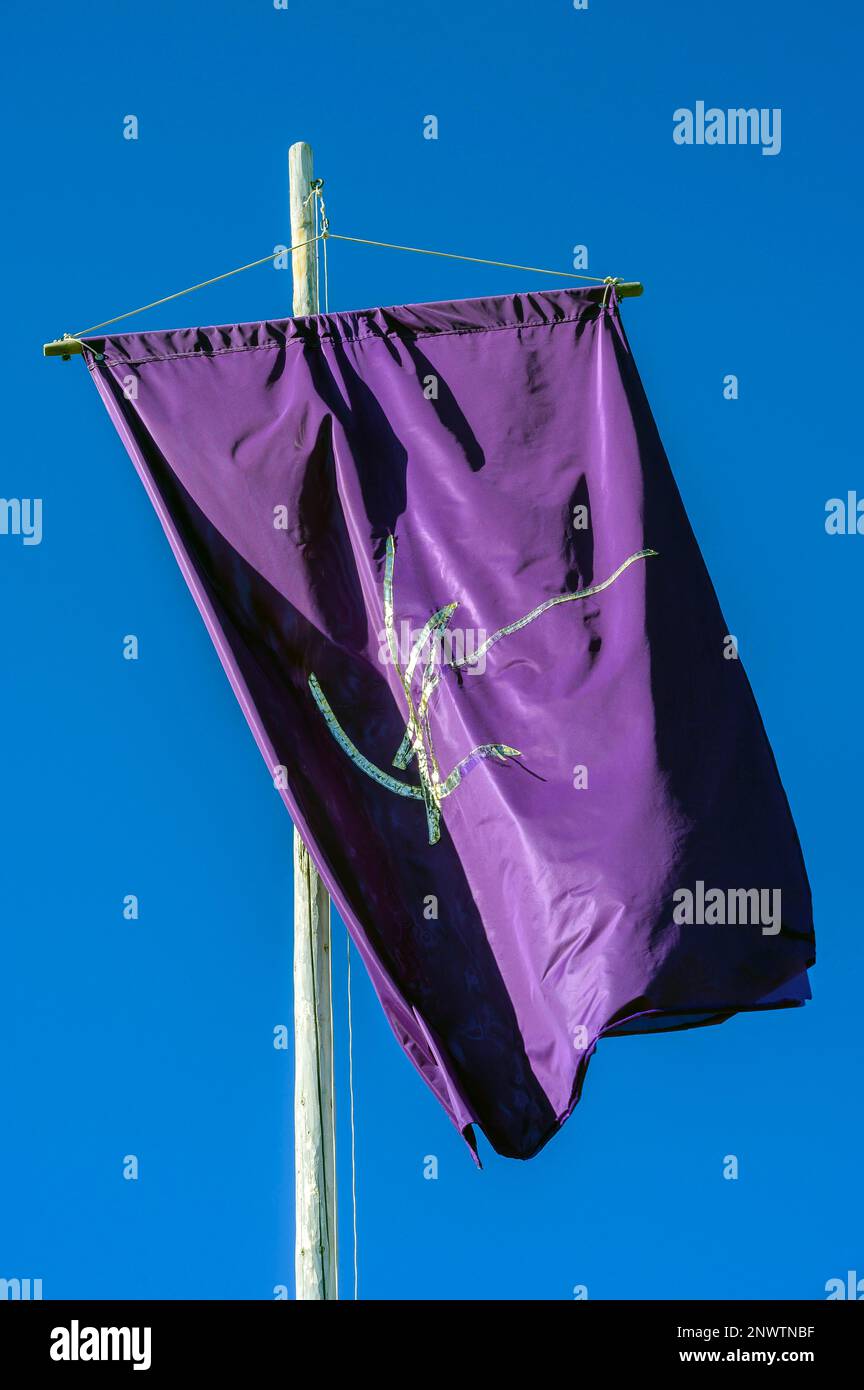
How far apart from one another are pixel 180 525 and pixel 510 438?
159 centimetres

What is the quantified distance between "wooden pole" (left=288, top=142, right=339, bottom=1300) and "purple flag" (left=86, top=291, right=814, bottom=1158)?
64cm

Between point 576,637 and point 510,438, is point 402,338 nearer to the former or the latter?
point 510,438

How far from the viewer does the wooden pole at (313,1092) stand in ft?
27.2

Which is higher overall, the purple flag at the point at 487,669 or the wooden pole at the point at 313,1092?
the purple flag at the point at 487,669

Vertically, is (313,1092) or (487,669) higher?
(487,669)

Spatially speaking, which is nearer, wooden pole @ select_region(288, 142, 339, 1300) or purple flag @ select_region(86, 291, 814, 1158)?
purple flag @ select_region(86, 291, 814, 1158)

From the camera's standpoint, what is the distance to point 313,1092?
8.45 m

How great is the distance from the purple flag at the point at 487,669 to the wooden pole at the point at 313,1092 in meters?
0.64

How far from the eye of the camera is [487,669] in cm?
835

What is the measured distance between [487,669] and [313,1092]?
81.9 inches

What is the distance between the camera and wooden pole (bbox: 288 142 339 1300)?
27.2 feet

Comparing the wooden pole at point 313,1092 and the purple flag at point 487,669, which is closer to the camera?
the purple flag at point 487,669

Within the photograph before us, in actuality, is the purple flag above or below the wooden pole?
above

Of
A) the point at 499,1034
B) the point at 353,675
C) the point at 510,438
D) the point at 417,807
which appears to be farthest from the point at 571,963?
the point at 510,438
